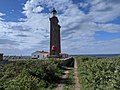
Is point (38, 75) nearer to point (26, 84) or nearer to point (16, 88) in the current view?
point (26, 84)

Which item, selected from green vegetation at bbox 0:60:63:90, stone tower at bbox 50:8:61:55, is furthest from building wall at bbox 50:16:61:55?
green vegetation at bbox 0:60:63:90

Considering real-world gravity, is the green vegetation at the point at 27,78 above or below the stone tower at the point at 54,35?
below

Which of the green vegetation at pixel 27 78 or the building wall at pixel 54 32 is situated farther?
the building wall at pixel 54 32

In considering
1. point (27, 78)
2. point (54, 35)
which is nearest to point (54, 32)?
point (54, 35)

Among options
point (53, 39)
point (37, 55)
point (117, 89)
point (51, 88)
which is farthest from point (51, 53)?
point (117, 89)

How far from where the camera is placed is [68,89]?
648 inches

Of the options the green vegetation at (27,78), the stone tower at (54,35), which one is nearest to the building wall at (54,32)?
the stone tower at (54,35)

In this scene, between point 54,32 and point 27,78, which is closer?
point 27,78

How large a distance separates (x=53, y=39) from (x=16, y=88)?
134 ft

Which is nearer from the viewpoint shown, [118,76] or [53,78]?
[118,76]

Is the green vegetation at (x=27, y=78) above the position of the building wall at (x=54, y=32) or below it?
below

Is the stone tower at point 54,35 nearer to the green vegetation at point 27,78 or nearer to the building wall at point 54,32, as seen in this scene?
the building wall at point 54,32

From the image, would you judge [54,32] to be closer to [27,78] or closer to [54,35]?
[54,35]

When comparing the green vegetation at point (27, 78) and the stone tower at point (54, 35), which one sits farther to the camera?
the stone tower at point (54, 35)
